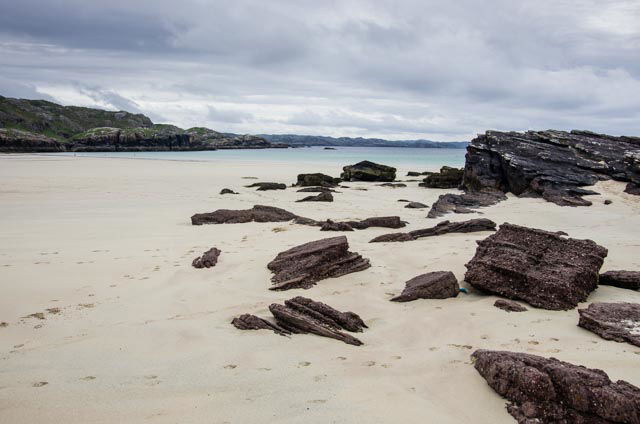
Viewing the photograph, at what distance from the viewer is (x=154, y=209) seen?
17.8 meters

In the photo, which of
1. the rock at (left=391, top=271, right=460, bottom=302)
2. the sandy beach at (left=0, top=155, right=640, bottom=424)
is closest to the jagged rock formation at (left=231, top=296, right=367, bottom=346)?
the sandy beach at (left=0, top=155, right=640, bottom=424)

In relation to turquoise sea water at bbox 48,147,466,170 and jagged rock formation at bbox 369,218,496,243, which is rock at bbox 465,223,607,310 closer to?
jagged rock formation at bbox 369,218,496,243

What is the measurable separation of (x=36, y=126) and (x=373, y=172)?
508 ft

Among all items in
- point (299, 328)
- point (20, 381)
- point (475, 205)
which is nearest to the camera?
point (20, 381)

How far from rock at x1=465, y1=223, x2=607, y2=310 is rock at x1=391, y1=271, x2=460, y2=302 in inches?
11.5

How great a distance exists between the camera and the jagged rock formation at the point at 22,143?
332 feet

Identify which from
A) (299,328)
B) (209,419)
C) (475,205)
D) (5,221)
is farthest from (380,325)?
(475,205)

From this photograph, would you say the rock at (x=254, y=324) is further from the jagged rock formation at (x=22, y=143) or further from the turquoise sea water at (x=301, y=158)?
the jagged rock formation at (x=22, y=143)

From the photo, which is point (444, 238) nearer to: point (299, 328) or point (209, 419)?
point (299, 328)

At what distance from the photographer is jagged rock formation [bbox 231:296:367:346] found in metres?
5.77

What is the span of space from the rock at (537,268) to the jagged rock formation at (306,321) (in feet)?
7.60

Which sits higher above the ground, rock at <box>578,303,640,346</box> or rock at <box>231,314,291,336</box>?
rock at <box>578,303,640,346</box>

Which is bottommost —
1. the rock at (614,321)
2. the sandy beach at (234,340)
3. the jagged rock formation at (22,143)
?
the sandy beach at (234,340)

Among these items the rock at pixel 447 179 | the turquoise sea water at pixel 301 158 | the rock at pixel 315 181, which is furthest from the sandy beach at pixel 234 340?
the turquoise sea water at pixel 301 158
